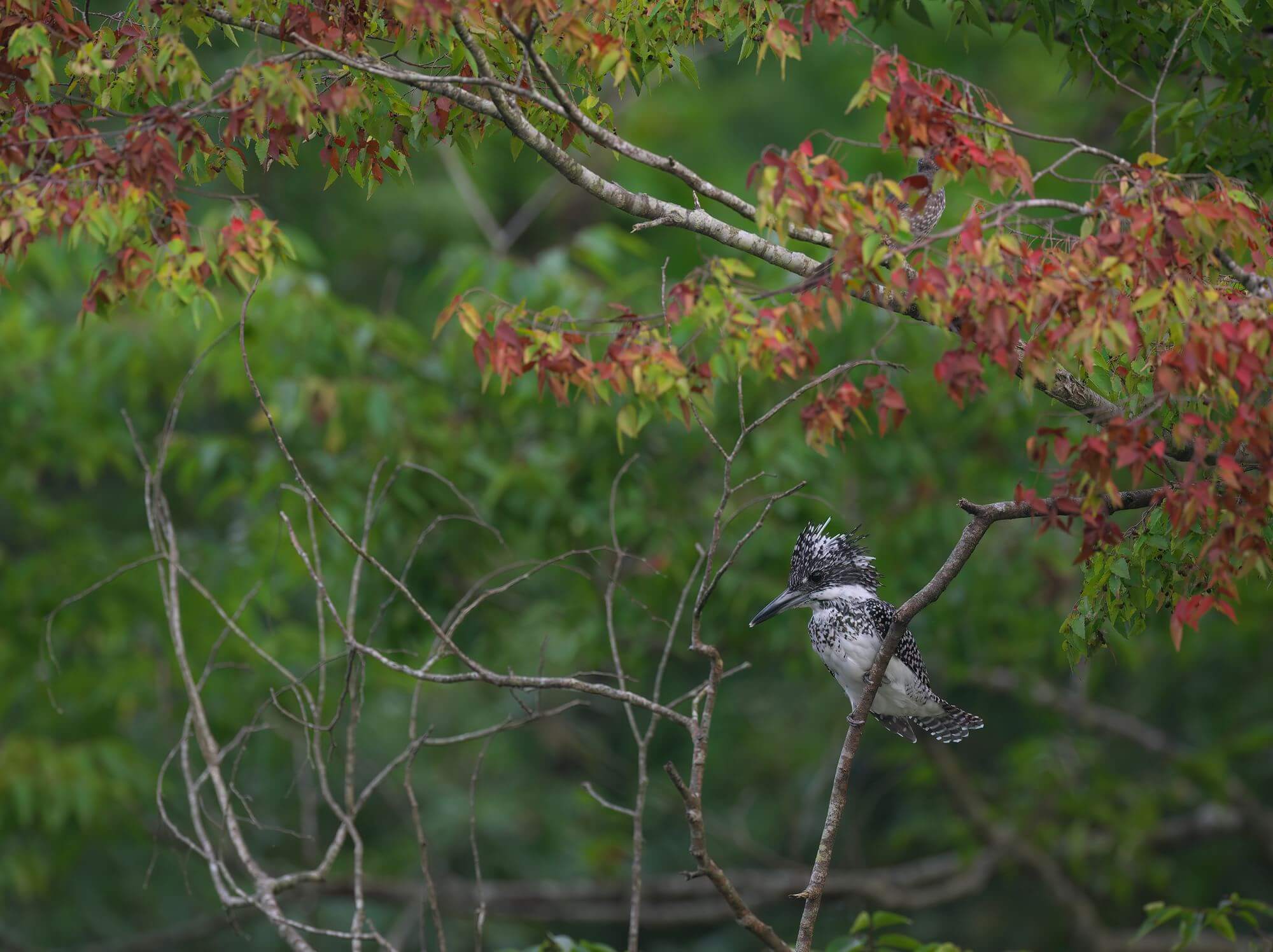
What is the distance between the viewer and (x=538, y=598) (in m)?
7.77

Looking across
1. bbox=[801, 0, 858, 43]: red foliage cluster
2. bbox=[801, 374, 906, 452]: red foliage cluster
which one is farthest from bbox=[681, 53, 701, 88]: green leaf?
bbox=[801, 374, 906, 452]: red foliage cluster

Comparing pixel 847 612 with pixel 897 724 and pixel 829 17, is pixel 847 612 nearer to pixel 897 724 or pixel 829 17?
pixel 897 724

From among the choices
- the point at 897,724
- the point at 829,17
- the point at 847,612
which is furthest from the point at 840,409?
the point at 897,724

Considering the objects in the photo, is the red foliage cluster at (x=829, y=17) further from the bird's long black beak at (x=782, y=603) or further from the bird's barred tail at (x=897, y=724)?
the bird's barred tail at (x=897, y=724)

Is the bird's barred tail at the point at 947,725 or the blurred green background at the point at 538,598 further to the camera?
the blurred green background at the point at 538,598

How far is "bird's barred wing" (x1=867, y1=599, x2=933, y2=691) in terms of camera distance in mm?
4426

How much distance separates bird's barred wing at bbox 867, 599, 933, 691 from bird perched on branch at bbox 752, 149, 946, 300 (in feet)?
4.80

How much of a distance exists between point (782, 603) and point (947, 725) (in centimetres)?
113

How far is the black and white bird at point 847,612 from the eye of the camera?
14.4 ft

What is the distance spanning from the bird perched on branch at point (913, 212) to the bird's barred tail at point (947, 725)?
237cm

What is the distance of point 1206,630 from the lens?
830cm

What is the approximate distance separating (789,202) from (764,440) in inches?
140

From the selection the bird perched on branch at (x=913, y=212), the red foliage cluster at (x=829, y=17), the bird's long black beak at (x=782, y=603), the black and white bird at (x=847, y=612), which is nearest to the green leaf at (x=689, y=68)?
the red foliage cluster at (x=829, y=17)

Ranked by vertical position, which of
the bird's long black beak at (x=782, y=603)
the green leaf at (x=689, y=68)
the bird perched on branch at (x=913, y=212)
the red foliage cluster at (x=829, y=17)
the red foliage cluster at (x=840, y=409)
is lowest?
the bird's long black beak at (x=782, y=603)
